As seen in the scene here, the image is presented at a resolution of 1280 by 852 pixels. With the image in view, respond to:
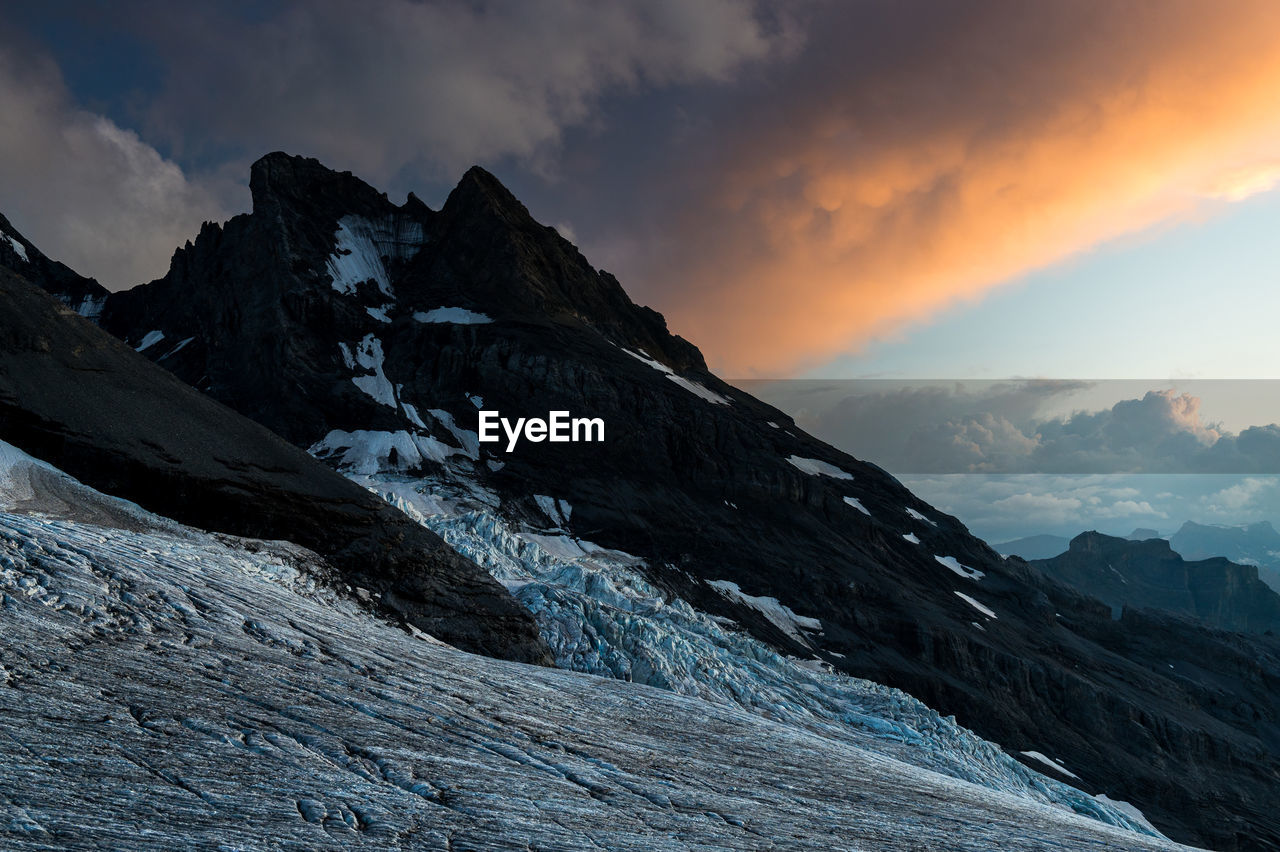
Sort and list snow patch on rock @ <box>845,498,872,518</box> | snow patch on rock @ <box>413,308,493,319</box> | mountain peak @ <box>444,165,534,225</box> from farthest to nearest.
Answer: mountain peak @ <box>444,165,534,225</box>
snow patch on rock @ <box>413,308,493,319</box>
snow patch on rock @ <box>845,498,872,518</box>

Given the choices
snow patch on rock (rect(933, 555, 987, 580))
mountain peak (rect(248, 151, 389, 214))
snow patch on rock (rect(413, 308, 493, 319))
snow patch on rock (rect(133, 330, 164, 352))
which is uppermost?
mountain peak (rect(248, 151, 389, 214))

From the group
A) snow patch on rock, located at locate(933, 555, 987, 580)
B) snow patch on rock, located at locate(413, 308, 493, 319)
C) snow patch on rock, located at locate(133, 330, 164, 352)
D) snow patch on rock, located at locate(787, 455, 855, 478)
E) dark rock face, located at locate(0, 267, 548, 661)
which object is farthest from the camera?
snow patch on rock, located at locate(133, 330, 164, 352)

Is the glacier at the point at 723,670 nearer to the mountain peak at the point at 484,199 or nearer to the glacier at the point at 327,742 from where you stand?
the glacier at the point at 327,742

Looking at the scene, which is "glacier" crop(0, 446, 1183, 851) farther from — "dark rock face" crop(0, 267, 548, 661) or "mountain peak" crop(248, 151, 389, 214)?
"mountain peak" crop(248, 151, 389, 214)

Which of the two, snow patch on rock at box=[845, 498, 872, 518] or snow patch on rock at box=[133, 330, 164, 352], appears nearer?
snow patch on rock at box=[845, 498, 872, 518]

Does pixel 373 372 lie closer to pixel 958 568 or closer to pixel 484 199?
pixel 484 199

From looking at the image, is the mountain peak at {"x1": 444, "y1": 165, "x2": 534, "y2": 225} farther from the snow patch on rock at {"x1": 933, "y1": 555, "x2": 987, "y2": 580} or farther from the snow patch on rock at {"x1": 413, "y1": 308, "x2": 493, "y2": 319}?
the snow patch on rock at {"x1": 933, "y1": 555, "x2": 987, "y2": 580}

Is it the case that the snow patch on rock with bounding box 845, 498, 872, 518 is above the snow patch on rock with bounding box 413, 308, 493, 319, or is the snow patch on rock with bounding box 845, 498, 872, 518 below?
below

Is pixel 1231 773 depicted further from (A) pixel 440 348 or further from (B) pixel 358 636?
(A) pixel 440 348

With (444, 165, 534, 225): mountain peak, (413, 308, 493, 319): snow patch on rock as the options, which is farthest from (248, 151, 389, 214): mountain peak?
→ (413, 308, 493, 319): snow patch on rock
